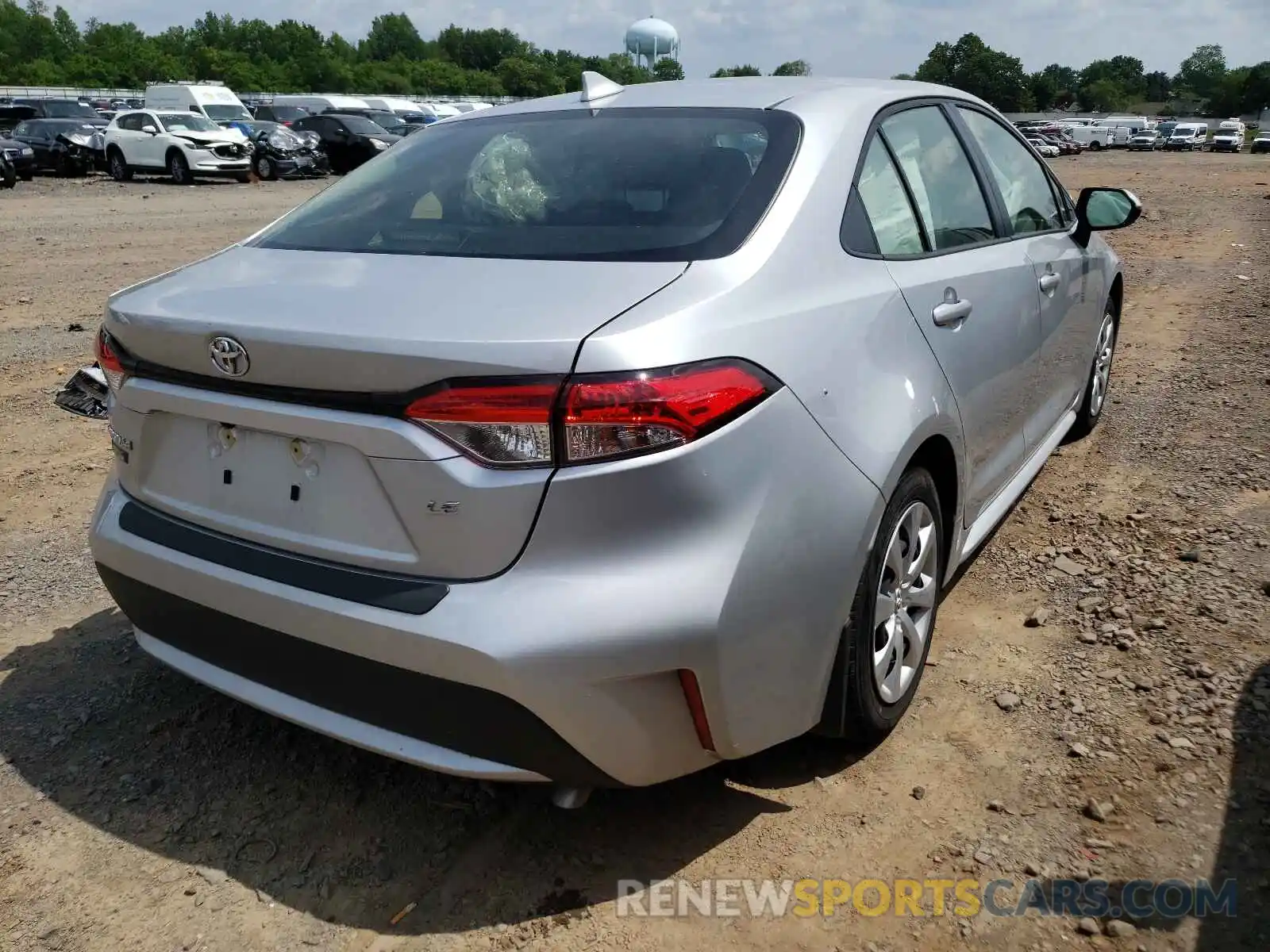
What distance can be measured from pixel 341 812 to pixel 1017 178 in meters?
3.26

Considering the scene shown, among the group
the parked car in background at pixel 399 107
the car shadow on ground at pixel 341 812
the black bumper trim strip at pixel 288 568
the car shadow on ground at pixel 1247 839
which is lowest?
the car shadow on ground at pixel 341 812

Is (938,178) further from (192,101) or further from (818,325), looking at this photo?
(192,101)

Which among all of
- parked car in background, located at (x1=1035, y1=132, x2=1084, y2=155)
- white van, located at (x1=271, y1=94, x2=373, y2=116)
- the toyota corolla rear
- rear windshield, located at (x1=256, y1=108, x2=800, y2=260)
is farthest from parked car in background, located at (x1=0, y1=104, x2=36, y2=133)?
parked car in background, located at (x1=1035, y1=132, x2=1084, y2=155)

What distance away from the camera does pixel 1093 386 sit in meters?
5.32

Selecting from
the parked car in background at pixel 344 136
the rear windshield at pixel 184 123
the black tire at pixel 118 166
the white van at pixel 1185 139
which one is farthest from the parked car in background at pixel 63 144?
the white van at pixel 1185 139

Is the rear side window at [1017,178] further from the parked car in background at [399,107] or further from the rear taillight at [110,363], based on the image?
the parked car in background at [399,107]

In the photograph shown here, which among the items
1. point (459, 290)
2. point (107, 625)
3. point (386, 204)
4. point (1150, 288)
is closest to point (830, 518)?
point (459, 290)

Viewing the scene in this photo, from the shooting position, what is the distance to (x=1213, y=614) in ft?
11.8

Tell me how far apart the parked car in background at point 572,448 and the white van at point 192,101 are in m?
34.6

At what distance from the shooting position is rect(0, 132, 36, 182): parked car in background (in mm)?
24297

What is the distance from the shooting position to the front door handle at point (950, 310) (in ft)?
9.47

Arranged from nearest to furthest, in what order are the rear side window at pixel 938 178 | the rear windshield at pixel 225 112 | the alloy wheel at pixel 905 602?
Result: 1. the alloy wheel at pixel 905 602
2. the rear side window at pixel 938 178
3. the rear windshield at pixel 225 112

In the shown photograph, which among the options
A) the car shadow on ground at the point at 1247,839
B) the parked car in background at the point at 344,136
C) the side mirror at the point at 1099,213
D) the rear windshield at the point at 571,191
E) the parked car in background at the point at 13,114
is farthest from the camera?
the parked car in background at the point at 13,114

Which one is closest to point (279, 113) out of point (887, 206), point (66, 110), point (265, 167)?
point (66, 110)
